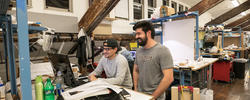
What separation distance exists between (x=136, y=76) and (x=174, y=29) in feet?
7.69

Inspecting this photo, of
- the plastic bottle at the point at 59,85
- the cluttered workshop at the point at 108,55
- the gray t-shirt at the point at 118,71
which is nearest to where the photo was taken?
the cluttered workshop at the point at 108,55

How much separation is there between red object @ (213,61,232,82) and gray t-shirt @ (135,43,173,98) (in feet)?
12.0

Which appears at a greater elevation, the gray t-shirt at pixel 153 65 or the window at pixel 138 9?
the window at pixel 138 9

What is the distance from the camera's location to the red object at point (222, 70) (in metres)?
4.30

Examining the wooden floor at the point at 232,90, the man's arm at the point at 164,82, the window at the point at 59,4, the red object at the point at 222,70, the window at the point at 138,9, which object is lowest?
the wooden floor at the point at 232,90

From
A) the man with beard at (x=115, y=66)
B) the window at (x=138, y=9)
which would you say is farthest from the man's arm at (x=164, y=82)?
the window at (x=138, y=9)

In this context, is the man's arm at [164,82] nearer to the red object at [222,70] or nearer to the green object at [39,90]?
the green object at [39,90]

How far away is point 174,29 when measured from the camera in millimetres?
3824

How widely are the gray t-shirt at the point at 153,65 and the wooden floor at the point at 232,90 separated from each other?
96.5 inches

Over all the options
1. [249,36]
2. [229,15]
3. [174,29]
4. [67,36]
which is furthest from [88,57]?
[249,36]

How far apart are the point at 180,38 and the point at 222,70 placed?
1.93m

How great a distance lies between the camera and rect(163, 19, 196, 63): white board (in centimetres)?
345

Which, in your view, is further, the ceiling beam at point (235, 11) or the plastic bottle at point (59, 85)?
the ceiling beam at point (235, 11)

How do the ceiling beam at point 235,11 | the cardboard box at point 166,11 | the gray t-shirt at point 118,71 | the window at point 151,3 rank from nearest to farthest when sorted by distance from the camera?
the gray t-shirt at point 118,71 < the cardboard box at point 166,11 < the ceiling beam at point 235,11 < the window at point 151,3
